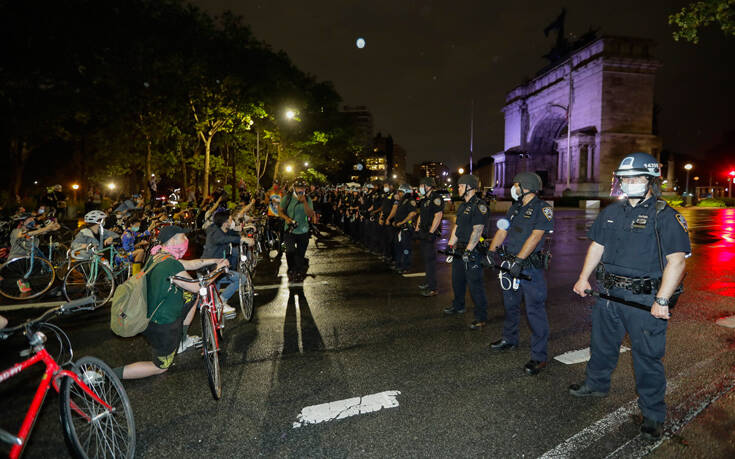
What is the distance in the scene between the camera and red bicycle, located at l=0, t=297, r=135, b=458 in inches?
107

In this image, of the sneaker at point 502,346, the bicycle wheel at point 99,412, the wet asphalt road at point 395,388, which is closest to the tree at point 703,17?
the wet asphalt road at point 395,388

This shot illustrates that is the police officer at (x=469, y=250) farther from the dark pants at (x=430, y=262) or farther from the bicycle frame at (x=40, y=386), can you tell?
the bicycle frame at (x=40, y=386)

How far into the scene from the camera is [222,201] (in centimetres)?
1305

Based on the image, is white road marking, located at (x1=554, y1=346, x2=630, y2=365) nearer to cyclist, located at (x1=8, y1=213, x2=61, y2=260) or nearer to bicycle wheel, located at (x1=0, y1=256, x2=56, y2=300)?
bicycle wheel, located at (x1=0, y1=256, x2=56, y2=300)

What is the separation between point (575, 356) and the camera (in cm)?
520

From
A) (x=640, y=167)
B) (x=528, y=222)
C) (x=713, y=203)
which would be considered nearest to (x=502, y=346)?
(x=528, y=222)

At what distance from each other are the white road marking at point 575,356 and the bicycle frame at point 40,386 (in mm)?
4638

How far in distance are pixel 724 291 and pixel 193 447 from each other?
969 cm

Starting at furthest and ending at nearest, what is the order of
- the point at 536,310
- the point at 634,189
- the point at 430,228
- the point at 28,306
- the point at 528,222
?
the point at 430,228, the point at 28,306, the point at 528,222, the point at 536,310, the point at 634,189

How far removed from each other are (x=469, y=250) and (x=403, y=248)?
422cm

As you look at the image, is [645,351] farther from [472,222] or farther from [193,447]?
[193,447]

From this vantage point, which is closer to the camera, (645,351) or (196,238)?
(645,351)

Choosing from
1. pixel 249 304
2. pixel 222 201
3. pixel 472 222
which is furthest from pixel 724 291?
pixel 222 201

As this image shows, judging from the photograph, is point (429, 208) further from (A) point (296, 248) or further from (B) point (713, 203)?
(B) point (713, 203)
